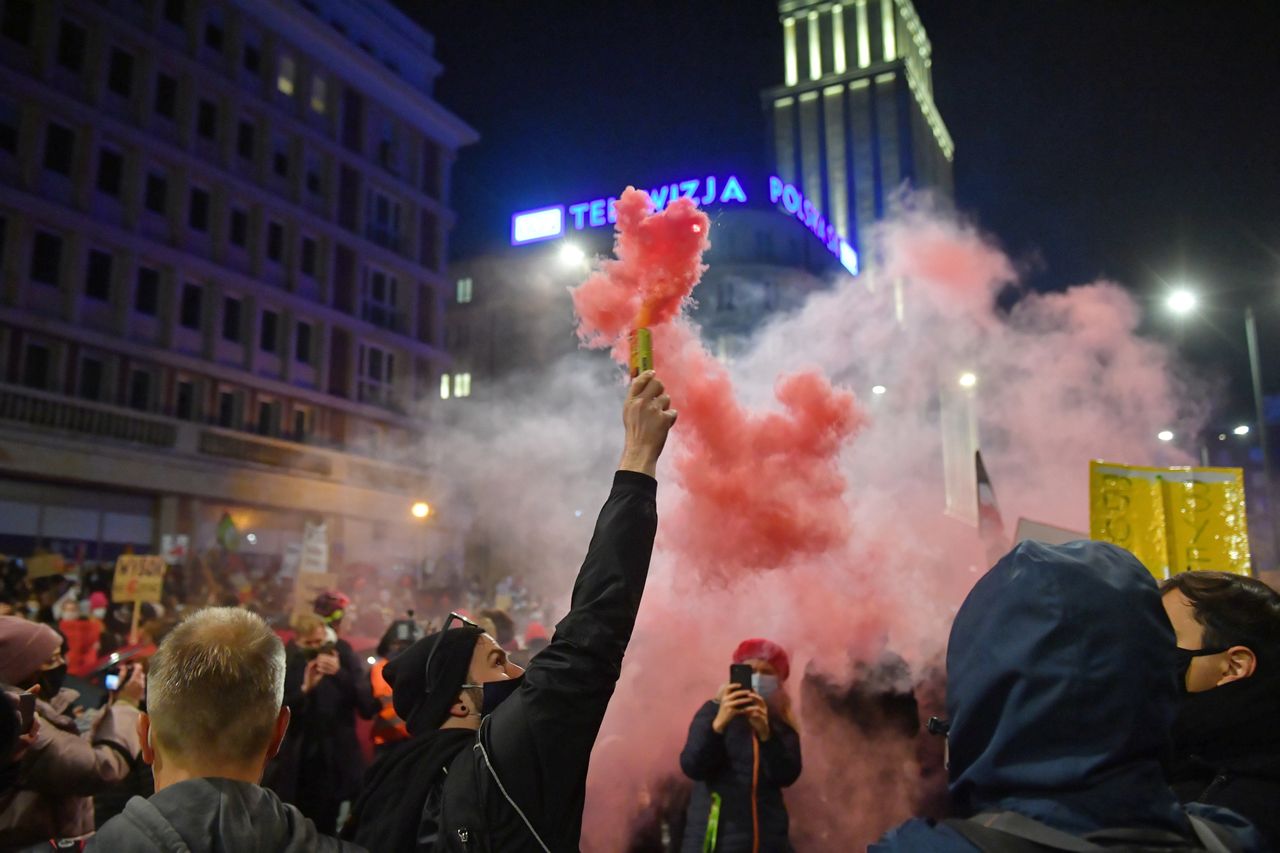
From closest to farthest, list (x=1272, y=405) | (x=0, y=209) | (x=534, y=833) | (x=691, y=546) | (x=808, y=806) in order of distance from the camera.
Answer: (x=534, y=833)
(x=808, y=806)
(x=691, y=546)
(x=0, y=209)
(x=1272, y=405)

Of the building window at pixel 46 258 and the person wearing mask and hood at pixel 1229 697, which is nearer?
the person wearing mask and hood at pixel 1229 697

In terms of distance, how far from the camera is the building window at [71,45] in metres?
27.0

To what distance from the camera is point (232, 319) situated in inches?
1257

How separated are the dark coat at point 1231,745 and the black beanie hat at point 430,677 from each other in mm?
2021

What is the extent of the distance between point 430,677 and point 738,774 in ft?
7.57

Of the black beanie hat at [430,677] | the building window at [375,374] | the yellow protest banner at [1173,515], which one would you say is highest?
the building window at [375,374]

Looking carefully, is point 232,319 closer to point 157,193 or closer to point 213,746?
point 157,193

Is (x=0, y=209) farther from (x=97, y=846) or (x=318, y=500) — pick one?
(x=97, y=846)

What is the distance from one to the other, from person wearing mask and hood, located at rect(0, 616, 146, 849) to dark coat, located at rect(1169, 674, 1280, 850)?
3878mm

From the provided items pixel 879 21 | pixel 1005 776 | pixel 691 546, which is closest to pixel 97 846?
pixel 1005 776

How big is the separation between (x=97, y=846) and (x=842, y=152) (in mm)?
78176

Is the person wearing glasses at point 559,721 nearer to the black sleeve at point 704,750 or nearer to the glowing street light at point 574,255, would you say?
the black sleeve at point 704,750

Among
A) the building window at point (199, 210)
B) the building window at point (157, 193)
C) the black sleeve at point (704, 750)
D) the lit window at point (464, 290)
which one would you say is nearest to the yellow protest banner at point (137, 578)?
the black sleeve at point (704, 750)

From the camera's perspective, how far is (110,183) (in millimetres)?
28125
